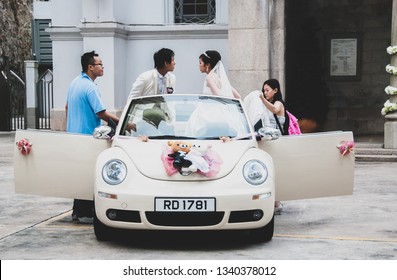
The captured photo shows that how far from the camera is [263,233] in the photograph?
22.9ft

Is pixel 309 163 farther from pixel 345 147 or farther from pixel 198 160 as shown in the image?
pixel 198 160

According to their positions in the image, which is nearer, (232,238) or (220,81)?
(232,238)

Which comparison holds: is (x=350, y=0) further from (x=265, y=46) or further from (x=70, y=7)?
(x=70, y=7)

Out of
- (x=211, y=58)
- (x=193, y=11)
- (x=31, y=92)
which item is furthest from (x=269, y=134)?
(x=31, y=92)

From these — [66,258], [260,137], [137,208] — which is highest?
[260,137]

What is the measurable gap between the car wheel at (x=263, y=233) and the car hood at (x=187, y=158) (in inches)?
25.9

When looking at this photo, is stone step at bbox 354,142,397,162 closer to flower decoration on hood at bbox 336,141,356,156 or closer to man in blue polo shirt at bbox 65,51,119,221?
flower decoration on hood at bbox 336,141,356,156

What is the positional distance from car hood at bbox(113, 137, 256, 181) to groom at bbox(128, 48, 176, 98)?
175 cm

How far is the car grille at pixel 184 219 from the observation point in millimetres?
6582

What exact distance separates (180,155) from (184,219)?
1.87 feet

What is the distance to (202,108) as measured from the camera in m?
7.63

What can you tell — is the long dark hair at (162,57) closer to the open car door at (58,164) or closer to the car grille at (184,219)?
the open car door at (58,164)
